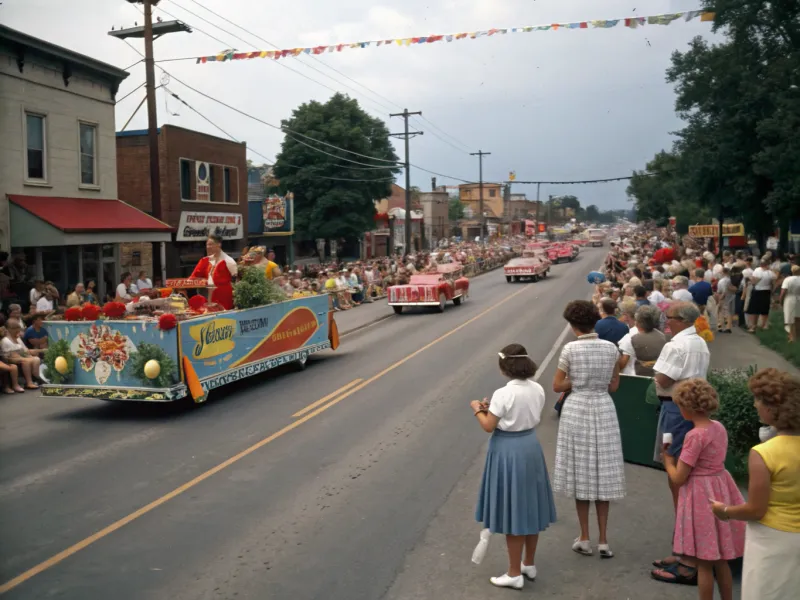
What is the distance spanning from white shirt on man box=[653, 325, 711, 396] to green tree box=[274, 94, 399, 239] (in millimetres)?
45687

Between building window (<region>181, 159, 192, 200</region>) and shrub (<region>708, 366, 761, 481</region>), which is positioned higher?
building window (<region>181, 159, 192, 200</region>)

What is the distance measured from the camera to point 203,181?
34.3m

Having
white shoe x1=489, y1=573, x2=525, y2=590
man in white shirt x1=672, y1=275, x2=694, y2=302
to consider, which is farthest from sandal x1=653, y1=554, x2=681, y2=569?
man in white shirt x1=672, y1=275, x2=694, y2=302

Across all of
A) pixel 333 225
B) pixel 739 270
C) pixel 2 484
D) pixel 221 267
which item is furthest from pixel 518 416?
pixel 333 225

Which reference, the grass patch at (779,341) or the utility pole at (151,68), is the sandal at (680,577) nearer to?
the grass patch at (779,341)

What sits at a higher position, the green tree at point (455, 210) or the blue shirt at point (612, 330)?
the green tree at point (455, 210)

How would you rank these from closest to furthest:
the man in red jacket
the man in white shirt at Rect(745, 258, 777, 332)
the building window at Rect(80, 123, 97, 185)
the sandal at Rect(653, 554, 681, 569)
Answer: the sandal at Rect(653, 554, 681, 569)
the man in red jacket
the man in white shirt at Rect(745, 258, 777, 332)
the building window at Rect(80, 123, 97, 185)

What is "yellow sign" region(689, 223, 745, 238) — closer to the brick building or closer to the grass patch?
the grass patch

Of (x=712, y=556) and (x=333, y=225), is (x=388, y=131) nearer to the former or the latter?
(x=333, y=225)

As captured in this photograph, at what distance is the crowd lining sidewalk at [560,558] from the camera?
583cm

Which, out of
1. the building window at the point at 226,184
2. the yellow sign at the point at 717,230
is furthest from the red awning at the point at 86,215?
the yellow sign at the point at 717,230

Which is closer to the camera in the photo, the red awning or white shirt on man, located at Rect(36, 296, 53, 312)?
white shirt on man, located at Rect(36, 296, 53, 312)

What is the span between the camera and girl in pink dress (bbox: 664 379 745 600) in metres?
5.17

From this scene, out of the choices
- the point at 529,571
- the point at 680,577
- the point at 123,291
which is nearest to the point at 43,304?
the point at 123,291
